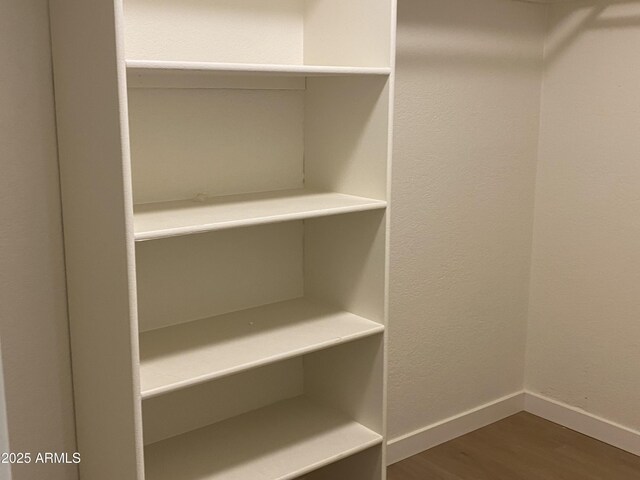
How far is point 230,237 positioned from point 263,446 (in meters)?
0.66

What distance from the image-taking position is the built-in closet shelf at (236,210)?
1.71 metres

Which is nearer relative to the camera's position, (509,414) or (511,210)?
(511,210)

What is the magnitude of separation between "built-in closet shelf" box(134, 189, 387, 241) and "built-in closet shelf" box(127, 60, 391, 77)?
1.23 feet

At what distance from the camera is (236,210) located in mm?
1954

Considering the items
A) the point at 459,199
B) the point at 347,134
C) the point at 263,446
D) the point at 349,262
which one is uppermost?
the point at 347,134

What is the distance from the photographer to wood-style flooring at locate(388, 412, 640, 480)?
267 centimetres

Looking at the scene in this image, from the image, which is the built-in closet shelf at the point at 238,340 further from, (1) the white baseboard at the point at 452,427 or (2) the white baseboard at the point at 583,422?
(2) the white baseboard at the point at 583,422

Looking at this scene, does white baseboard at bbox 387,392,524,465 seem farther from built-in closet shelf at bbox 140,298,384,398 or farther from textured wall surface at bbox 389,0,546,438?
built-in closet shelf at bbox 140,298,384,398

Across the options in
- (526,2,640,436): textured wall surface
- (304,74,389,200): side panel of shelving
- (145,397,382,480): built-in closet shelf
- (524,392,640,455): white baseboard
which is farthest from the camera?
(524,392,640,455): white baseboard

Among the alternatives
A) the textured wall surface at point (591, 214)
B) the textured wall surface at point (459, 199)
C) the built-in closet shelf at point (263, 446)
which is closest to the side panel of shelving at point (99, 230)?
the built-in closet shelf at point (263, 446)

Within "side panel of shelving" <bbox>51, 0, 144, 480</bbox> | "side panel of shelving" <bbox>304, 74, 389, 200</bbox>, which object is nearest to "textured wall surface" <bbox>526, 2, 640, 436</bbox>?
"side panel of shelving" <bbox>304, 74, 389, 200</bbox>

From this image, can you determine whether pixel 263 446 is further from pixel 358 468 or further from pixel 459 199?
pixel 459 199

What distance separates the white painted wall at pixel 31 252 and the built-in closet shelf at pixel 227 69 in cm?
27

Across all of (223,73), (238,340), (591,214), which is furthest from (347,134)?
(591,214)
